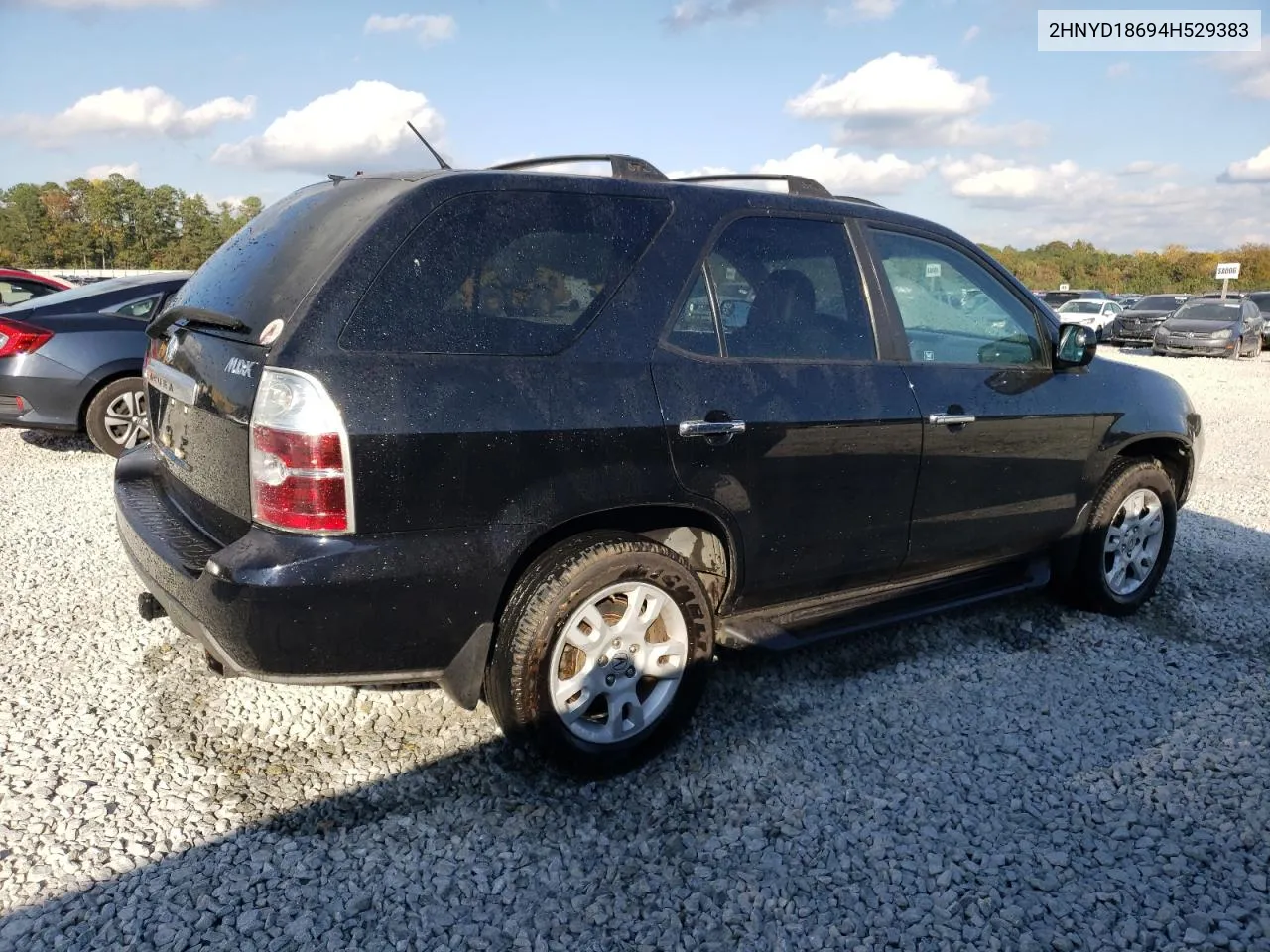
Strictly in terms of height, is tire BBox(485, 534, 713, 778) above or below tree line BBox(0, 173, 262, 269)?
below

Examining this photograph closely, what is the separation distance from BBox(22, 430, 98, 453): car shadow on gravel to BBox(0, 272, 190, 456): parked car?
3.20 ft

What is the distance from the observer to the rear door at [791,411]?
2977 mm

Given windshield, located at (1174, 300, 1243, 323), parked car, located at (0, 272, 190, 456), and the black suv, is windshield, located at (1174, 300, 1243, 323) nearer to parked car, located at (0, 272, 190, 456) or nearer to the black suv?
the black suv


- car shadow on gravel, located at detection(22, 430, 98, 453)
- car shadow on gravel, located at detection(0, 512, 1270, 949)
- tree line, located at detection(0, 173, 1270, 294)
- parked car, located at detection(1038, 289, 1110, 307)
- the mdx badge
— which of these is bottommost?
car shadow on gravel, located at detection(0, 512, 1270, 949)

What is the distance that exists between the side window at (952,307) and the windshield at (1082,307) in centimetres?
2982

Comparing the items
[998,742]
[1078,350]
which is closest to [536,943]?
[998,742]

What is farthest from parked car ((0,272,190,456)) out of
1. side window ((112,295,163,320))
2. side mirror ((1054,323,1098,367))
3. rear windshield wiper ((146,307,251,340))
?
side mirror ((1054,323,1098,367))

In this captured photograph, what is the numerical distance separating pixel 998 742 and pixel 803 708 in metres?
0.71

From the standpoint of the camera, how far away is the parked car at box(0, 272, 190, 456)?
6711 millimetres

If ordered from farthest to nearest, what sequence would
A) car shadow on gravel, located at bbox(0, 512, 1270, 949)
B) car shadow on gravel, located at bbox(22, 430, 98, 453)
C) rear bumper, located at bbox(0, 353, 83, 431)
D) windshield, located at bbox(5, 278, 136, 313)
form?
car shadow on gravel, located at bbox(22, 430, 98, 453)
windshield, located at bbox(5, 278, 136, 313)
rear bumper, located at bbox(0, 353, 83, 431)
car shadow on gravel, located at bbox(0, 512, 1270, 949)

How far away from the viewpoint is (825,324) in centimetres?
339

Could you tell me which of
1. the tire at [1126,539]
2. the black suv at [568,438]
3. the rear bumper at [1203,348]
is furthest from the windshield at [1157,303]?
the black suv at [568,438]

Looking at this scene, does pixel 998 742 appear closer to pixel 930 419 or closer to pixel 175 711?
pixel 930 419

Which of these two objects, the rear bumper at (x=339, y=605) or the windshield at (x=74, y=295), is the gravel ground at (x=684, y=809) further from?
the windshield at (x=74, y=295)
